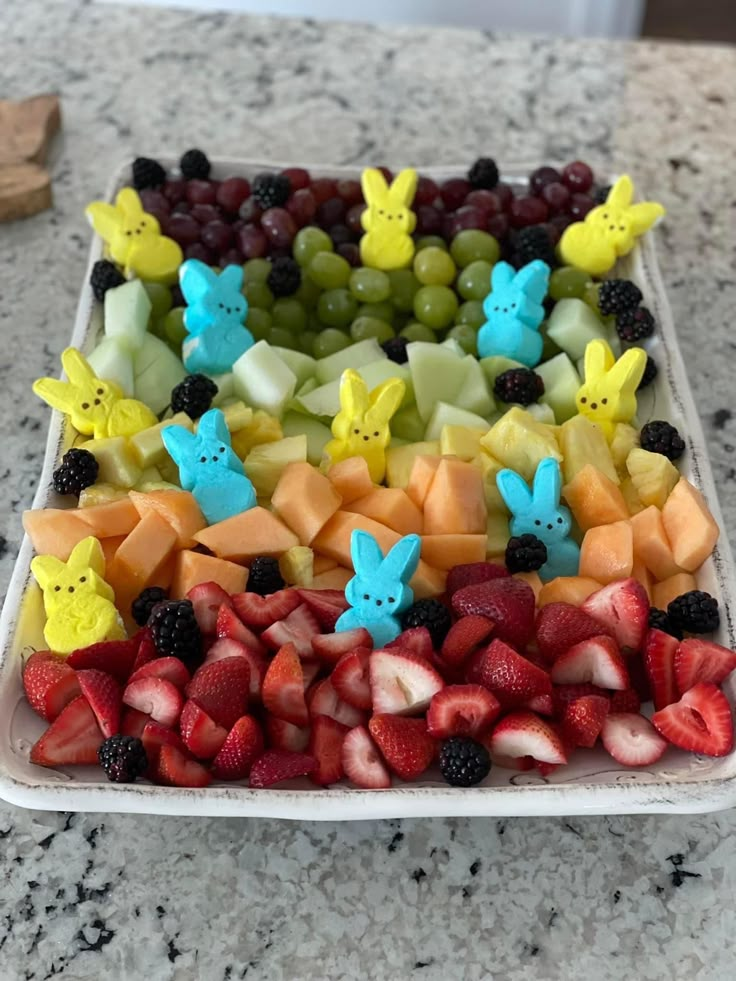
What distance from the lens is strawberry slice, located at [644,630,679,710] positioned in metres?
1.03

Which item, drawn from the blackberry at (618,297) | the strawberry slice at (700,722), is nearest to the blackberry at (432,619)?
the strawberry slice at (700,722)

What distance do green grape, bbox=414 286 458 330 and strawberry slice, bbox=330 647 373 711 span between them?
2.03ft

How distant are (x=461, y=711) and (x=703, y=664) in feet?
0.78

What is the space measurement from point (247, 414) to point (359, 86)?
1081 mm

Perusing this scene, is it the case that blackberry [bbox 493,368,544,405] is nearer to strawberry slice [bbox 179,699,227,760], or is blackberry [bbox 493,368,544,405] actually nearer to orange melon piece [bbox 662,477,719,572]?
orange melon piece [bbox 662,477,719,572]

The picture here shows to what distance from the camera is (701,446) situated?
125cm

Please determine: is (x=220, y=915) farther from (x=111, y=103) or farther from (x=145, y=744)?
(x=111, y=103)

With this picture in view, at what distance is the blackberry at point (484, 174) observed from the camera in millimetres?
1602

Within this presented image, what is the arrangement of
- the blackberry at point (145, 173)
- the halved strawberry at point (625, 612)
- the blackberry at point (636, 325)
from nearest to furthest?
the halved strawberry at point (625, 612) → the blackberry at point (636, 325) → the blackberry at point (145, 173)

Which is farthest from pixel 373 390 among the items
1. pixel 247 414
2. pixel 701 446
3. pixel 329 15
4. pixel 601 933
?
pixel 329 15

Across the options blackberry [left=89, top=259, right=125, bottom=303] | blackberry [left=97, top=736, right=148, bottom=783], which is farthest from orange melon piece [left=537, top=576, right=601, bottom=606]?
blackberry [left=89, top=259, right=125, bottom=303]

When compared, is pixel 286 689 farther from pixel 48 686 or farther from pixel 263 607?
pixel 48 686

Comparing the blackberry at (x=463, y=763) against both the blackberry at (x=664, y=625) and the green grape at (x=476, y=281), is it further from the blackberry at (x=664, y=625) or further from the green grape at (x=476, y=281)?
the green grape at (x=476, y=281)

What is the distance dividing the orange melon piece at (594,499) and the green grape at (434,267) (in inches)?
16.6
